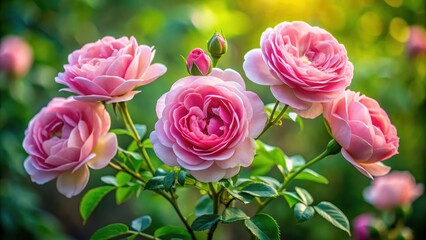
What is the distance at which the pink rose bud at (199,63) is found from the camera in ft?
2.25

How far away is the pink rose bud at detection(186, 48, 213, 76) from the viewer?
69cm

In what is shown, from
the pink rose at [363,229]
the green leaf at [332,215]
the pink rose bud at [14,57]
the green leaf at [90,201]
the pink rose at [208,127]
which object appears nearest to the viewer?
the pink rose at [208,127]

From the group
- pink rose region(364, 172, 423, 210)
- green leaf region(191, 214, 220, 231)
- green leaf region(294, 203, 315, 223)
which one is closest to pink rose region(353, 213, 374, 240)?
pink rose region(364, 172, 423, 210)

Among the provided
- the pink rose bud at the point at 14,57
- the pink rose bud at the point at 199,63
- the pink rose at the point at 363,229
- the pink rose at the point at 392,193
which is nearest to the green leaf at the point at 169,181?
the pink rose bud at the point at 199,63

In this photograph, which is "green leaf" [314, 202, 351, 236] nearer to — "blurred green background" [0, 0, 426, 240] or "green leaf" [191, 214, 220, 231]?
"green leaf" [191, 214, 220, 231]

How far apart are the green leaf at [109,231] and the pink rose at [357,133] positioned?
30cm

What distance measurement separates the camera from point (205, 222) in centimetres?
68

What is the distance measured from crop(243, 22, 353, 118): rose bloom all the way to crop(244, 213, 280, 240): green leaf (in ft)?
0.42

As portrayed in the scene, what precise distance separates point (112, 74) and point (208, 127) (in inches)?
5.3

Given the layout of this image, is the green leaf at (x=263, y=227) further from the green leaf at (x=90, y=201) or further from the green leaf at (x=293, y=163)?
the green leaf at (x=90, y=201)

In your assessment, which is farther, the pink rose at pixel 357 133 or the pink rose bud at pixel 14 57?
the pink rose bud at pixel 14 57

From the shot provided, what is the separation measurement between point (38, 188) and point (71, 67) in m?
2.48

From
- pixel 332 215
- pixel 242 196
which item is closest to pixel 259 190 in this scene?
pixel 242 196

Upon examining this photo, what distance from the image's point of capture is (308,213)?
0.72m
